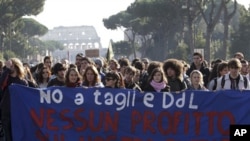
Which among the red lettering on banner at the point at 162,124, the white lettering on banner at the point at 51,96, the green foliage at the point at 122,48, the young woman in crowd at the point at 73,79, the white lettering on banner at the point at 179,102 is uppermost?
the green foliage at the point at 122,48

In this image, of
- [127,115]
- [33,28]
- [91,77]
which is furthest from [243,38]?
[33,28]

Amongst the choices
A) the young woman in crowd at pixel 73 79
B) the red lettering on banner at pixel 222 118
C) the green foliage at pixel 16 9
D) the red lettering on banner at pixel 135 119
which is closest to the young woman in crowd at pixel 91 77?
the young woman in crowd at pixel 73 79

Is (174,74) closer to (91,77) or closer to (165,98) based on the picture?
(91,77)

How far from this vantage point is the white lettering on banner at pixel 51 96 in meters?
8.78

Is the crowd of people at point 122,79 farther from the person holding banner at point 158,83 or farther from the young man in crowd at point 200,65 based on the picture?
the young man in crowd at point 200,65

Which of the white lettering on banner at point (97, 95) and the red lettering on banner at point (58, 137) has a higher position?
the white lettering on banner at point (97, 95)

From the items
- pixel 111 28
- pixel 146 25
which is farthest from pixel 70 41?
pixel 146 25

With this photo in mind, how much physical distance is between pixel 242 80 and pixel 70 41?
Answer: 183909 millimetres

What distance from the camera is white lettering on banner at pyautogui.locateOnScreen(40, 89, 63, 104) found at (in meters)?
8.78

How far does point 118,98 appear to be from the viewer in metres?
8.73

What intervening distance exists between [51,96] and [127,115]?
3.25 feet

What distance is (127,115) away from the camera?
8680mm

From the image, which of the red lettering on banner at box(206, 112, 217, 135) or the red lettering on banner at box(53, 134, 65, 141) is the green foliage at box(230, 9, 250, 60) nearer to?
the red lettering on banner at box(206, 112, 217, 135)

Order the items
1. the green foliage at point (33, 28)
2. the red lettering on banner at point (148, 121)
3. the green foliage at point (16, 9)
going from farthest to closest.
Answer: the green foliage at point (33, 28), the green foliage at point (16, 9), the red lettering on banner at point (148, 121)
